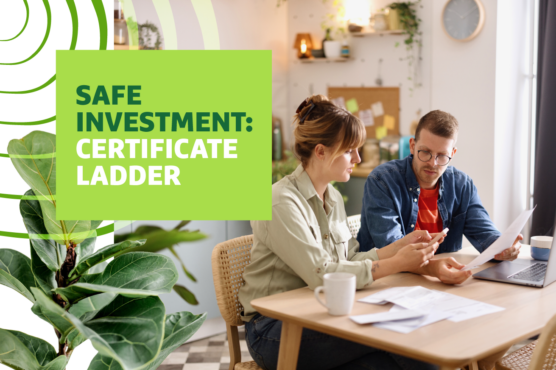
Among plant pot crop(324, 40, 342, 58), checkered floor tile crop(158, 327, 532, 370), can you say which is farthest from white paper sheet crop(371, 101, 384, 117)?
checkered floor tile crop(158, 327, 532, 370)

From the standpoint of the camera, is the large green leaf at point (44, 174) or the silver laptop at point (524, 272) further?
the silver laptop at point (524, 272)

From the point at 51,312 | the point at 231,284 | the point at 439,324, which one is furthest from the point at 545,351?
the point at 51,312

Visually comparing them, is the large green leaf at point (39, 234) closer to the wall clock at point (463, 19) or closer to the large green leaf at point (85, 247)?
the large green leaf at point (85, 247)

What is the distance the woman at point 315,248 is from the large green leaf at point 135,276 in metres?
0.51

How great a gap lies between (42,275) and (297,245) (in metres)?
0.69

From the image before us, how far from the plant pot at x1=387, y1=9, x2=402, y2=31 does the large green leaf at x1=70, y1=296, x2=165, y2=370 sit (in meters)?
2.96

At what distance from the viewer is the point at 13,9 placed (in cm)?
136

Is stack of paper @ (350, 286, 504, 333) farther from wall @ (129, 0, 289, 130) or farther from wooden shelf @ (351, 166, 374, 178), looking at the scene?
wall @ (129, 0, 289, 130)

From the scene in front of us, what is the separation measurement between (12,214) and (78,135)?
251mm

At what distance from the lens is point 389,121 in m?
3.84

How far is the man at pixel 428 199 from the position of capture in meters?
2.03

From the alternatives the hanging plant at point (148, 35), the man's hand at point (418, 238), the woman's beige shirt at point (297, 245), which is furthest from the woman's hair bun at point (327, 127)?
the hanging plant at point (148, 35)

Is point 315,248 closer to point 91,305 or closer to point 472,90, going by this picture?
point 91,305

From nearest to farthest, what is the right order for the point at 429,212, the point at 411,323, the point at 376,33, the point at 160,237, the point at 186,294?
the point at 411,323
the point at 429,212
the point at 160,237
the point at 186,294
the point at 376,33
